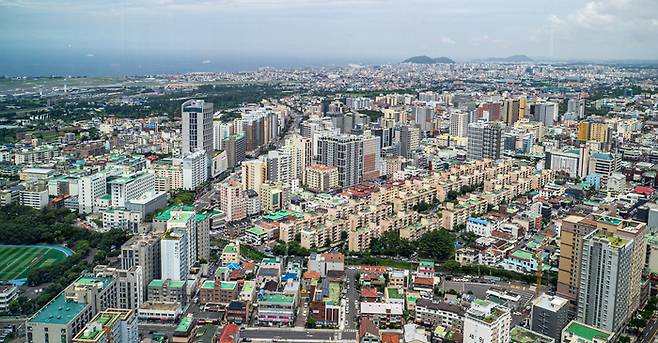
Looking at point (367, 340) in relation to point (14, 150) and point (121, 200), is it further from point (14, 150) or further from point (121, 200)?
point (14, 150)

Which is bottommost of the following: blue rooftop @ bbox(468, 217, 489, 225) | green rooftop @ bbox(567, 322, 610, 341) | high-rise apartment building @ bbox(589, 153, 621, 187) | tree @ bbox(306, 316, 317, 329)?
tree @ bbox(306, 316, 317, 329)

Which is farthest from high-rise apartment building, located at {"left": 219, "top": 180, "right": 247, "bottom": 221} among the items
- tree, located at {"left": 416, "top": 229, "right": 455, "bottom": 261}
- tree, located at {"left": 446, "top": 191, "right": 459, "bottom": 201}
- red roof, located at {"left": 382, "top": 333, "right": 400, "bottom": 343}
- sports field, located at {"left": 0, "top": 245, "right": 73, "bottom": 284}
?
red roof, located at {"left": 382, "top": 333, "right": 400, "bottom": 343}

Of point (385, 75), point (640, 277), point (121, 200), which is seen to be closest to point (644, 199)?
point (640, 277)

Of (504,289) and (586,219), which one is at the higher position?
(586,219)

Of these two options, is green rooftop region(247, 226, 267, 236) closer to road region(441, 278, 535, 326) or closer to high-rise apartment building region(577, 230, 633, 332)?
road region(441, 278, 535, 326)

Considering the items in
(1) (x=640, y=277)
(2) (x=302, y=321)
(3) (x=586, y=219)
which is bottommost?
(2) (x=302, y=321)

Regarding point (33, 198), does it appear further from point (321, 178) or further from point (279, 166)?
point (321, 178)
